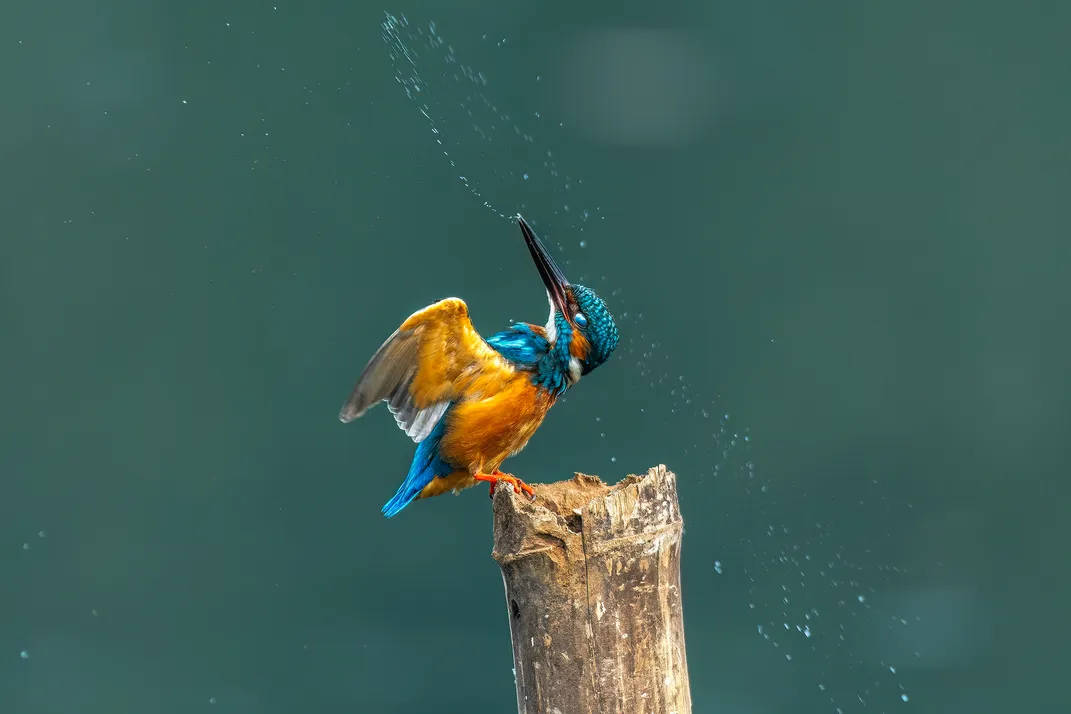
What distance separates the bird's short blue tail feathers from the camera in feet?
7.74

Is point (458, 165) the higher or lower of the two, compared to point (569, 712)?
higher

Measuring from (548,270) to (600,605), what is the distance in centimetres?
93

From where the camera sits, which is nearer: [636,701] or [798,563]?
[636,701]

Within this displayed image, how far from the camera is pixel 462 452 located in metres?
2.34

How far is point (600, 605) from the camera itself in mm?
1626

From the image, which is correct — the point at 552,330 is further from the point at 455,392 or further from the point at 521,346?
the point at 455,392

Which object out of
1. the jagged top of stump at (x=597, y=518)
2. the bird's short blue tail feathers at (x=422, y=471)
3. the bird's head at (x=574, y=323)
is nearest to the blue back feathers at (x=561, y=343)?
the bird's head at (x=574, y=323)

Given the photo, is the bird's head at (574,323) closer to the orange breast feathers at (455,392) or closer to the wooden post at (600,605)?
the orange breast feathers at (455,392)

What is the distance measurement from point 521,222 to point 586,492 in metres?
0.67

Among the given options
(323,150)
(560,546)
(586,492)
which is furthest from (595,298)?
(323,150)

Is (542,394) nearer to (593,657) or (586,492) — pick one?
(586,492)

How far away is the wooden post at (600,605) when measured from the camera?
1.62 meters

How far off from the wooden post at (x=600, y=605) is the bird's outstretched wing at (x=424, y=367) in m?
0.62

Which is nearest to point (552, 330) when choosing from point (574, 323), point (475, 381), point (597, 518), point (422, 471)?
point (574, 323)
